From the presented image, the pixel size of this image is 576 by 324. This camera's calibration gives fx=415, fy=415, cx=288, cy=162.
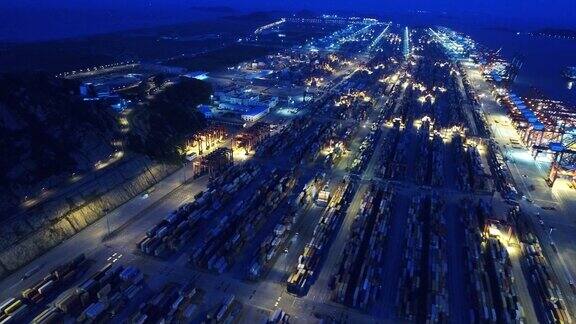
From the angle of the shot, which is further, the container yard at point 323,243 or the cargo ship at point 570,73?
the cargo ship at point 570,73

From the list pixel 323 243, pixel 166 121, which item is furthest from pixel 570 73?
pixel 323 243

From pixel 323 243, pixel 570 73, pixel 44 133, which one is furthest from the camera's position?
pixel 570 73

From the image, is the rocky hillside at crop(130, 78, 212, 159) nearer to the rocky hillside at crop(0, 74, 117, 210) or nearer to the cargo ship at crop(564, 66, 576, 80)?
the rocky hillside at crop(0, 74, 117, 210)

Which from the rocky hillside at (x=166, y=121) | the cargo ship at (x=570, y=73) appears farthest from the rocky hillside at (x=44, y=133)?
the cargo ship at (x=570, y=73)

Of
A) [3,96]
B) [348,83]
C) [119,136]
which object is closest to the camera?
[3,96]

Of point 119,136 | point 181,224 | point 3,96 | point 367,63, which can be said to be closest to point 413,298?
point 181,224

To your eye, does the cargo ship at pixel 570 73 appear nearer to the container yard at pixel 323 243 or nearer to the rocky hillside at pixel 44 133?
the container yard at pixel 323 243

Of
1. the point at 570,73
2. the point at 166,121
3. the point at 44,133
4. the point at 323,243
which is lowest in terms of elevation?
the point at 570,73

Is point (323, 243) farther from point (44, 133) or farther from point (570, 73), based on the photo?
point (570, 73)

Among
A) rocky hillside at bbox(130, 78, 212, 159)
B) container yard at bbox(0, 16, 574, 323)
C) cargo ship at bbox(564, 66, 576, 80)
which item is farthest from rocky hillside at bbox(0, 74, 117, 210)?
cargo ship at bbox(564, 66, 576, 80)

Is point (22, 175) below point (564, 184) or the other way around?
the other way around

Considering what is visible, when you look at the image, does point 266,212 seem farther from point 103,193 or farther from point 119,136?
point 119,136
